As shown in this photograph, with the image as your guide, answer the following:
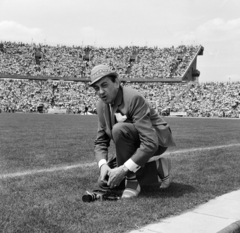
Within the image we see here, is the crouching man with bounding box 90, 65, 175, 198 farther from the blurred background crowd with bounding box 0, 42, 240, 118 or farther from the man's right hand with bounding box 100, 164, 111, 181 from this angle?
the blurred background crowd with bounding box 0, 42, 240, 118

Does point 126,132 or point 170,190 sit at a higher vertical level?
point 126,132

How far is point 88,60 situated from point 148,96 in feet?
59.8

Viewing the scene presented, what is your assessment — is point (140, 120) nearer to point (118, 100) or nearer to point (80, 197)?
point (118, 100)

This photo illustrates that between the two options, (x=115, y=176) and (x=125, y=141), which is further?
(x=125, y=141)

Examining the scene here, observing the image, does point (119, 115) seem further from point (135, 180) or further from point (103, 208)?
point (103, 208)

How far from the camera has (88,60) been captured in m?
74.0

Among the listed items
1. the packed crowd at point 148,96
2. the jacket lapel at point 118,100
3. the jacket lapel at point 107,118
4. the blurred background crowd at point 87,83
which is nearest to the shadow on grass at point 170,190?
the jacket lapel at point 107,118

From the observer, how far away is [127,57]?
7288 centimetres

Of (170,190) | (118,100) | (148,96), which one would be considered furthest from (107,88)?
(148,96)

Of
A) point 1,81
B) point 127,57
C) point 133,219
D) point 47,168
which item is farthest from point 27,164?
point 127,57

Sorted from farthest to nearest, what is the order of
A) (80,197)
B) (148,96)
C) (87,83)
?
(87,83), (148,96), (80,197)

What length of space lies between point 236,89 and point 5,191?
54.6 metres

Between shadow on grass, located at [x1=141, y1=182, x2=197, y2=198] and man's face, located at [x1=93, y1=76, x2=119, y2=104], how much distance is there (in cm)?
130

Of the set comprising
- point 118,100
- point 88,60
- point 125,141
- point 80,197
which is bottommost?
point 80,197
